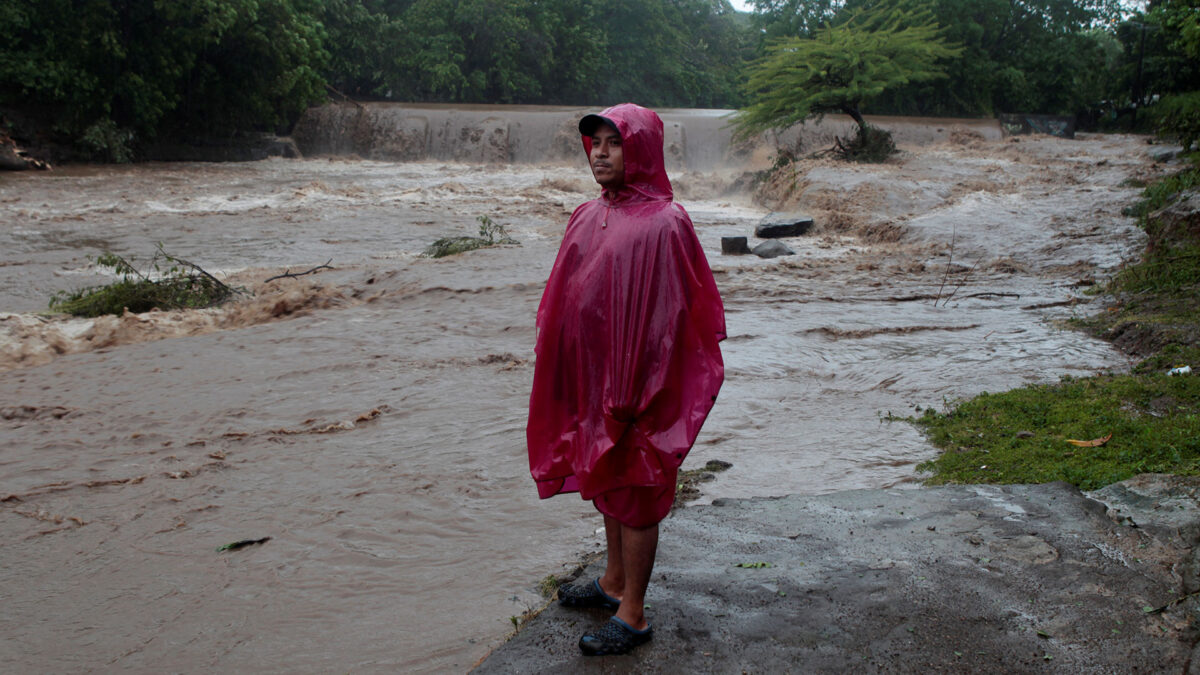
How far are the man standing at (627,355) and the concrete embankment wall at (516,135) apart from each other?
2080cm

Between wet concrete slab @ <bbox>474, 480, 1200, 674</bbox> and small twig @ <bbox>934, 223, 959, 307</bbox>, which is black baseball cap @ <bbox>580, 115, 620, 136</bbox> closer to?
wet concrete slab @ <bbox>474, 480, 1200, 674</bbox>

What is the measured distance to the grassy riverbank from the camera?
13.5 feet

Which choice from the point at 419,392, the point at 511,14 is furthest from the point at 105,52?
the point at 419,392

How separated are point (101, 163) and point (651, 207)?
21759mm

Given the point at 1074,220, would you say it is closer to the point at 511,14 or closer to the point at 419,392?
the point at 419,392

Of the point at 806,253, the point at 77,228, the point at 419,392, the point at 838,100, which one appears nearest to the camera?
the point at 419,392

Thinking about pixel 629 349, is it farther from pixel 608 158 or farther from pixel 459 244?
pixel 459 244

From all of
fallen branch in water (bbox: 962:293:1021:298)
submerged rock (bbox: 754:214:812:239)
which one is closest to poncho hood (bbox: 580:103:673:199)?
fallen branch in water (bbox: 962:293:1021:298)

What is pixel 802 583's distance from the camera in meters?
3.11

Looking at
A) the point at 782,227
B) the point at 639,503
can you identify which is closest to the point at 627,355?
the point at 639,503

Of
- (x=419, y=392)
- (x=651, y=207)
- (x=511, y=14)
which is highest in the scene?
(x=511, y=14)

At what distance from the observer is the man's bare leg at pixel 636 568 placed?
272 centimetres

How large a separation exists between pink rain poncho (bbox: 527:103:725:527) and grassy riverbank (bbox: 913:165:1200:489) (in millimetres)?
2166

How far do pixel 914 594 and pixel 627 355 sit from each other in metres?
1.25
